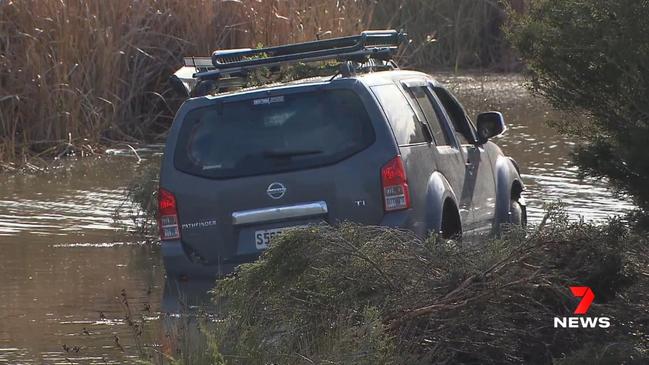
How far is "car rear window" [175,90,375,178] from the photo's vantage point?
9.62 metres

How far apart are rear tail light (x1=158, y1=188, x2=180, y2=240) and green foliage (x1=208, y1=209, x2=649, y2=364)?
2.04 metres

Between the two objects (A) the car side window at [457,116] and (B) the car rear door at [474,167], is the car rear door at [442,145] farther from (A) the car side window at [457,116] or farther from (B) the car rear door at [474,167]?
(A) the car side window at [457,116]

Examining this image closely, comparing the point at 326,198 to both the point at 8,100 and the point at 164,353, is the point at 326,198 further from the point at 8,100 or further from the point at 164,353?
the point at 8,100

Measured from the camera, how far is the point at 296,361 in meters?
6.91

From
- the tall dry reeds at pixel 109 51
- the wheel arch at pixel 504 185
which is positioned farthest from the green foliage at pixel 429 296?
the tall dry reeds at pixel 109 51

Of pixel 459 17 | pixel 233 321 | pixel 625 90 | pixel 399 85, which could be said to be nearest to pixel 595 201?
pixel 399 85

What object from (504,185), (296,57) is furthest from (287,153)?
(504,185)

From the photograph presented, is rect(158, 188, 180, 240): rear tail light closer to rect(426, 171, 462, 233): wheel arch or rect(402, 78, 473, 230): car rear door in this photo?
rect(426, 171, 462, 233): wheel arch

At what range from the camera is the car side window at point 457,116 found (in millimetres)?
11414

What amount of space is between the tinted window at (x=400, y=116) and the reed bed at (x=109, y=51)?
323 inches

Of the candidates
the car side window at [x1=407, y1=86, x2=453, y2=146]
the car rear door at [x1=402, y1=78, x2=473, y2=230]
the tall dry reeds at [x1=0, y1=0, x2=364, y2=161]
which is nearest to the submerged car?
the car rear door at [x1=402, y1=78, x2=473, y2=230]

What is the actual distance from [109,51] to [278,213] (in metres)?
9.78

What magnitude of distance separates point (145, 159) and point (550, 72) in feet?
34.5

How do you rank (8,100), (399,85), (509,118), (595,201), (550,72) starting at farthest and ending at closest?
(509,118) < (8,100) < (595,201) < (399,85) < (550,72)
